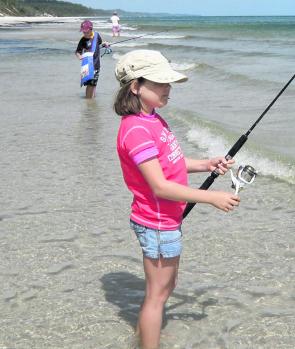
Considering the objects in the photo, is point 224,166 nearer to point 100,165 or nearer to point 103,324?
point 103,324

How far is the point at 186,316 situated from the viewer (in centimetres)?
355

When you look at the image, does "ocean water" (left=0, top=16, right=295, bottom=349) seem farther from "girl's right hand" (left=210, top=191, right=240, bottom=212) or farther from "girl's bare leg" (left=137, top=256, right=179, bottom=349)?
"girl's right hand" (left=210, top=191, right=240, bottom=212)

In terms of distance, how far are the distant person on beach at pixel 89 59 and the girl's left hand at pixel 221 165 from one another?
9.85 meters

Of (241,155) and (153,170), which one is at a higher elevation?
(153,170)

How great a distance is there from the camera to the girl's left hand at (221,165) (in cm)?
312

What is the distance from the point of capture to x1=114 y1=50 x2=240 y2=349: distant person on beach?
2.72 m

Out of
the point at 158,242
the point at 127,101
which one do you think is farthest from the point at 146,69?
the point at 158,242

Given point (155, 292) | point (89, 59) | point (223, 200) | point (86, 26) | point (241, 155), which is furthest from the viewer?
point (89, 59)

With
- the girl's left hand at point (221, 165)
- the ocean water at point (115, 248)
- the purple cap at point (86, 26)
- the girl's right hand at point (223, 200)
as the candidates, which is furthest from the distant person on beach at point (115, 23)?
the girl's right hand at point (223, 200)

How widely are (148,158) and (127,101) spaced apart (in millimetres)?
313

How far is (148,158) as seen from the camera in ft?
8.89

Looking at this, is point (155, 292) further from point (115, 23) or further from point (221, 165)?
point (115, 23)

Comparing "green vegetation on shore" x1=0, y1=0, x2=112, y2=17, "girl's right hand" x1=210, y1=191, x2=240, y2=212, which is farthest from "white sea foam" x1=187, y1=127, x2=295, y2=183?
"green vegetation on shore" x1=0, y1=0, x2=112, y2=17

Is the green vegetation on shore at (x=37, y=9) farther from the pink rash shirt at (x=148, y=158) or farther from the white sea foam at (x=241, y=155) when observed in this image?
the pink rash shirt at (x=148, y=158)
